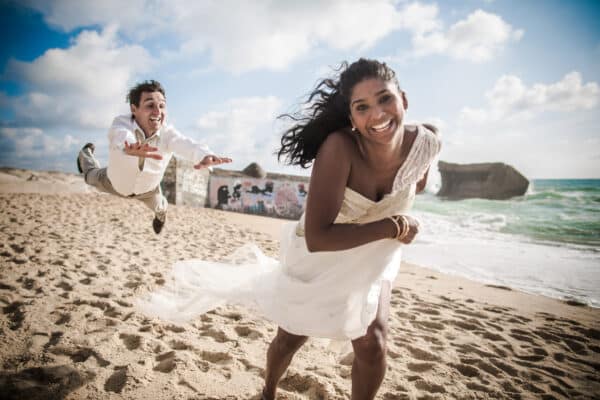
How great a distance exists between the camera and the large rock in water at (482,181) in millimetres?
32188

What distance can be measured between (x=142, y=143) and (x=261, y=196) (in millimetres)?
16008

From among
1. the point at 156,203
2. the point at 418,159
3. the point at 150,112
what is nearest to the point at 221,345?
the point at 418,159

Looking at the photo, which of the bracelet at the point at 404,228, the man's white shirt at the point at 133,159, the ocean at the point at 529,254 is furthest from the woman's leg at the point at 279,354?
the ocean at the point at 529,254

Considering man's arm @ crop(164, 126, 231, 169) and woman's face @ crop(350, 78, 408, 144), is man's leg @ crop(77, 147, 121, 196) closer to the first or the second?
man's arm @ crop(164, 126, 231, 169)

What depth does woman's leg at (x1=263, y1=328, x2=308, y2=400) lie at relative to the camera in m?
1.82

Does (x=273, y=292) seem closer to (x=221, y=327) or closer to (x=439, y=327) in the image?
(x=221, y=327)

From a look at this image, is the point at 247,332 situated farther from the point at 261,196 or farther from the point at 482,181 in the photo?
the point at 482,181

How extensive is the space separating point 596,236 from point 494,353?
13542 millimetres

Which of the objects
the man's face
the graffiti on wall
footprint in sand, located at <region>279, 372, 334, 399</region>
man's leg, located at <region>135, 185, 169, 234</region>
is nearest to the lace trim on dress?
footprint in sand, located at <region>279, 372, 334, 399</region>

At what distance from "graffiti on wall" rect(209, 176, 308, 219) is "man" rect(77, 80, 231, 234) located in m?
15.5

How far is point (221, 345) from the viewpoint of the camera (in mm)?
2840

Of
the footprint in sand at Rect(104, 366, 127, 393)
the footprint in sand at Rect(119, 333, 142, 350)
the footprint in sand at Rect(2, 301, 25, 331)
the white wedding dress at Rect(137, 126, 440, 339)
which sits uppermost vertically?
the white wedding dress at Rect(137, 126, 440, 339)

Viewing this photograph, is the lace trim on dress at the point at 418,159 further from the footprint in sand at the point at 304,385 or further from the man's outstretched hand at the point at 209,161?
the man's outstretched hand at the point at 209,161

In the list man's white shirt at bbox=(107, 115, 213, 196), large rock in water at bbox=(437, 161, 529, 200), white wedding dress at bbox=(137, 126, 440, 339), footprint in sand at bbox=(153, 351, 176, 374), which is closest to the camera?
white wedding dress at bbox=(137, 126, 440, 339)
